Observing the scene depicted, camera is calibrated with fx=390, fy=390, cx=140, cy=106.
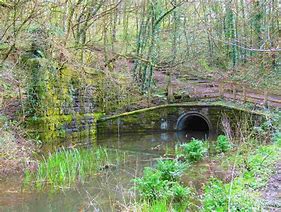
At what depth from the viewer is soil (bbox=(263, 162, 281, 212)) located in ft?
15.1

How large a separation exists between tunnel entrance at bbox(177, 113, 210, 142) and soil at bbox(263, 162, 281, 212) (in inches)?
402

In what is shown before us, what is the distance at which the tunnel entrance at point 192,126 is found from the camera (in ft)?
57.1

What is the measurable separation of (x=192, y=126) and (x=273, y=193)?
14.3 metres

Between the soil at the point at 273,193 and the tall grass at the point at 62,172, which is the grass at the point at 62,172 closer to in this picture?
the tall grass at the point at 62,172

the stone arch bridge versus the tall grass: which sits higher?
the stone arch bridge

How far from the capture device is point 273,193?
522cm

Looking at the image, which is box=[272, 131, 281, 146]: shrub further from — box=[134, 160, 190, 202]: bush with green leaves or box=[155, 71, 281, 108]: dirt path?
box=[155, 71, 281, 108]: dirt path

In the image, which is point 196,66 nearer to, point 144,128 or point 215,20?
point 215,20

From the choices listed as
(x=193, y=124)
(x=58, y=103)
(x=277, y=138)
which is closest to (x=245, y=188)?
(x=277, y=138)

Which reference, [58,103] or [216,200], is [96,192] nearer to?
[216,200]

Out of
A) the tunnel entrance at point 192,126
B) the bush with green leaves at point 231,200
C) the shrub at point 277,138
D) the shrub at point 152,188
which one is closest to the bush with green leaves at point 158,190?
the shrub at point 152,188

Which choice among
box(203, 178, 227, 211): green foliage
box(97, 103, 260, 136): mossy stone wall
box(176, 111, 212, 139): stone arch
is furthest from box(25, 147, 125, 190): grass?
box(176, 111, 212, 139): stone arch

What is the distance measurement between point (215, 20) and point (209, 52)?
6.44ft

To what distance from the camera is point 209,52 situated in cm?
2375
